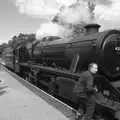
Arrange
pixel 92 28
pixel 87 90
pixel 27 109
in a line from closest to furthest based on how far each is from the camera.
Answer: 1. pixel 87 90
2. pixel 27 109
3. pixel 92 28

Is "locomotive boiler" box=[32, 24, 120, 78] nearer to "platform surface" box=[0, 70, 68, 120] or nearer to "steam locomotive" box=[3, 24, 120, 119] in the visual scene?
"steam locomotive" box=[3, 24, 120, 119]

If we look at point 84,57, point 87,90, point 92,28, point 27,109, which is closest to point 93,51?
point 84,57

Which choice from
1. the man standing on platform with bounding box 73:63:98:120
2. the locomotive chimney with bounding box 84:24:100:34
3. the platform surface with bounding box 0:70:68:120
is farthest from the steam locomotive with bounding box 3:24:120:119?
the man standing on platform with bounding box 73:63:98:120

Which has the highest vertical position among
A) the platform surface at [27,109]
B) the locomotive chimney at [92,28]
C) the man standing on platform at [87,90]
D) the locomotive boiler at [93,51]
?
the locomotive chimney at [92,28]

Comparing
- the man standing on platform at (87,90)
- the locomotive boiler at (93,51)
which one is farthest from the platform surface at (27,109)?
the locomotive boiler at (93,51)

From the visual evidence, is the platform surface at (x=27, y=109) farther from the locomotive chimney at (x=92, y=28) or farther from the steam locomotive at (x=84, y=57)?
the locomotive chimney at (x=92, y=28)

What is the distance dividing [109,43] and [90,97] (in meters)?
1.95

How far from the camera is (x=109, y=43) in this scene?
6.12 m

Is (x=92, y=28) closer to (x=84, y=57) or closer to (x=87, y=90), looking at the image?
(x=84, y=57)

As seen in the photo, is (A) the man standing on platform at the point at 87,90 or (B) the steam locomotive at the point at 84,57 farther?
(B) the steam locomotive at the point at 84,57

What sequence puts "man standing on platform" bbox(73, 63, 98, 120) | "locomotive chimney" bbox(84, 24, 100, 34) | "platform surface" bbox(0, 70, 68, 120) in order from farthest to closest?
"locomotive chimney" bbox(84, 24, 100, 34) < "platform surface" bbox(0, 70, 68, 120) < "man standing on platform" bbox(73, 63, 98, 120)

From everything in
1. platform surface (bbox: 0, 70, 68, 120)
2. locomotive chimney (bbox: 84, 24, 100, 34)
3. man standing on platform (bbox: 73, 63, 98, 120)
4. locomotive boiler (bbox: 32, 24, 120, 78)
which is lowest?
platform surface (bbox: 0, 70, 68, 120)

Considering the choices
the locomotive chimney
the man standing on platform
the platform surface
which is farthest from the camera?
the locomotive chimney

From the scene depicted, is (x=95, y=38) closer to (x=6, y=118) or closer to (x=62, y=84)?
(x=62, y=84)
